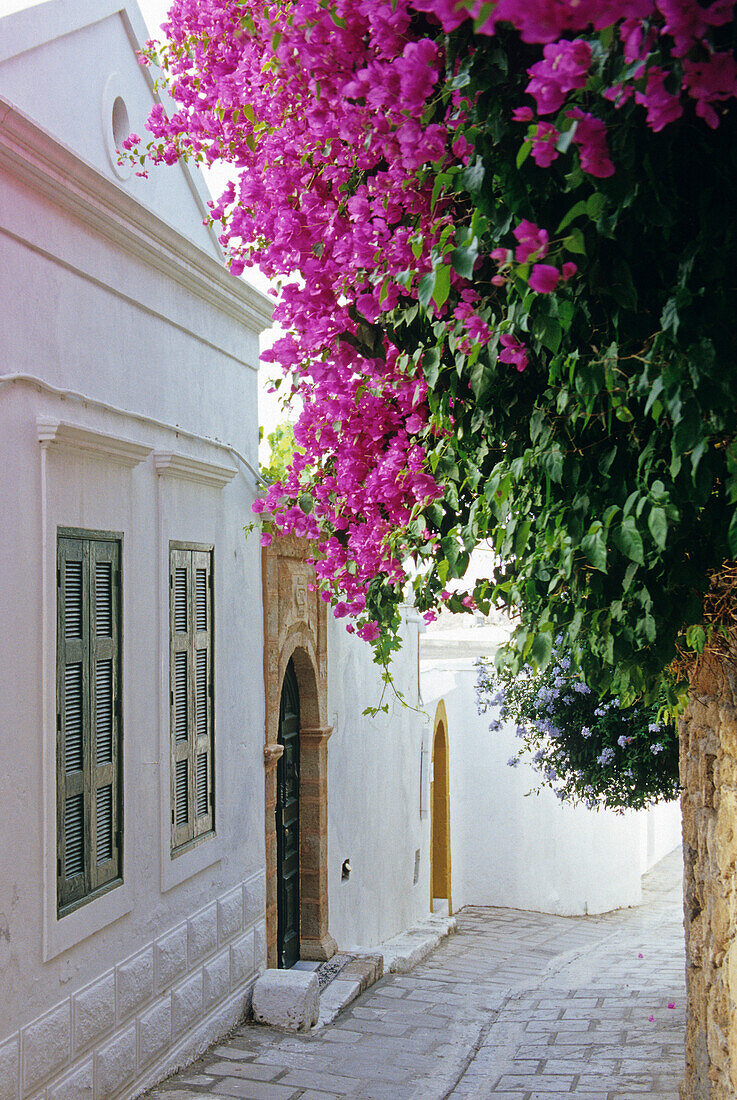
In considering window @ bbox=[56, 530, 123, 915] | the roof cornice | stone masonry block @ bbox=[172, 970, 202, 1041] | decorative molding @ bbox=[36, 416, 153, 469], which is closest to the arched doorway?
stone masonry block @ bbox=[172, 970, 202, 1041]

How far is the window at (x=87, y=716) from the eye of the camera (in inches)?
168

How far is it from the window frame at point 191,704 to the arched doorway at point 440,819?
327 inches

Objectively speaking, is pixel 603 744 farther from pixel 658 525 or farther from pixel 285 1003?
pixel 658 525

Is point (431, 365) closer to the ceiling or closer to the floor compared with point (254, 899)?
closer to the ceiling

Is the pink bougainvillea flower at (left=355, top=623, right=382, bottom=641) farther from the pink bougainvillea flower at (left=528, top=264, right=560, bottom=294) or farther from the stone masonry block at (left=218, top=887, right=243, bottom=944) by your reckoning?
the stone masonry block at (left=218, top=887, right=243, bottom=944)

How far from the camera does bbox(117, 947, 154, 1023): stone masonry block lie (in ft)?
15.3

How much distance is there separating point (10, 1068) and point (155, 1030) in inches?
55.0

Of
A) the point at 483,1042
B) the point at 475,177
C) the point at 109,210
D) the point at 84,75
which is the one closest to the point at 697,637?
the point at 475,177

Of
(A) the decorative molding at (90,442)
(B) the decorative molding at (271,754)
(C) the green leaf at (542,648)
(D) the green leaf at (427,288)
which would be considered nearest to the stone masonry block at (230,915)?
(B) the decorative molding at (271,754)

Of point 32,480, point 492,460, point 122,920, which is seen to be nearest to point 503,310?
point 492,460

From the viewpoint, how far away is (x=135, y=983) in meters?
4.82

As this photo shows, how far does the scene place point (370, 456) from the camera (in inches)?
130

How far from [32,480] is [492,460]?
216cm

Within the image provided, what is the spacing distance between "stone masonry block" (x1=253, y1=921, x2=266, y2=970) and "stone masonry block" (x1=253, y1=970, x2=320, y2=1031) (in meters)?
0.19
